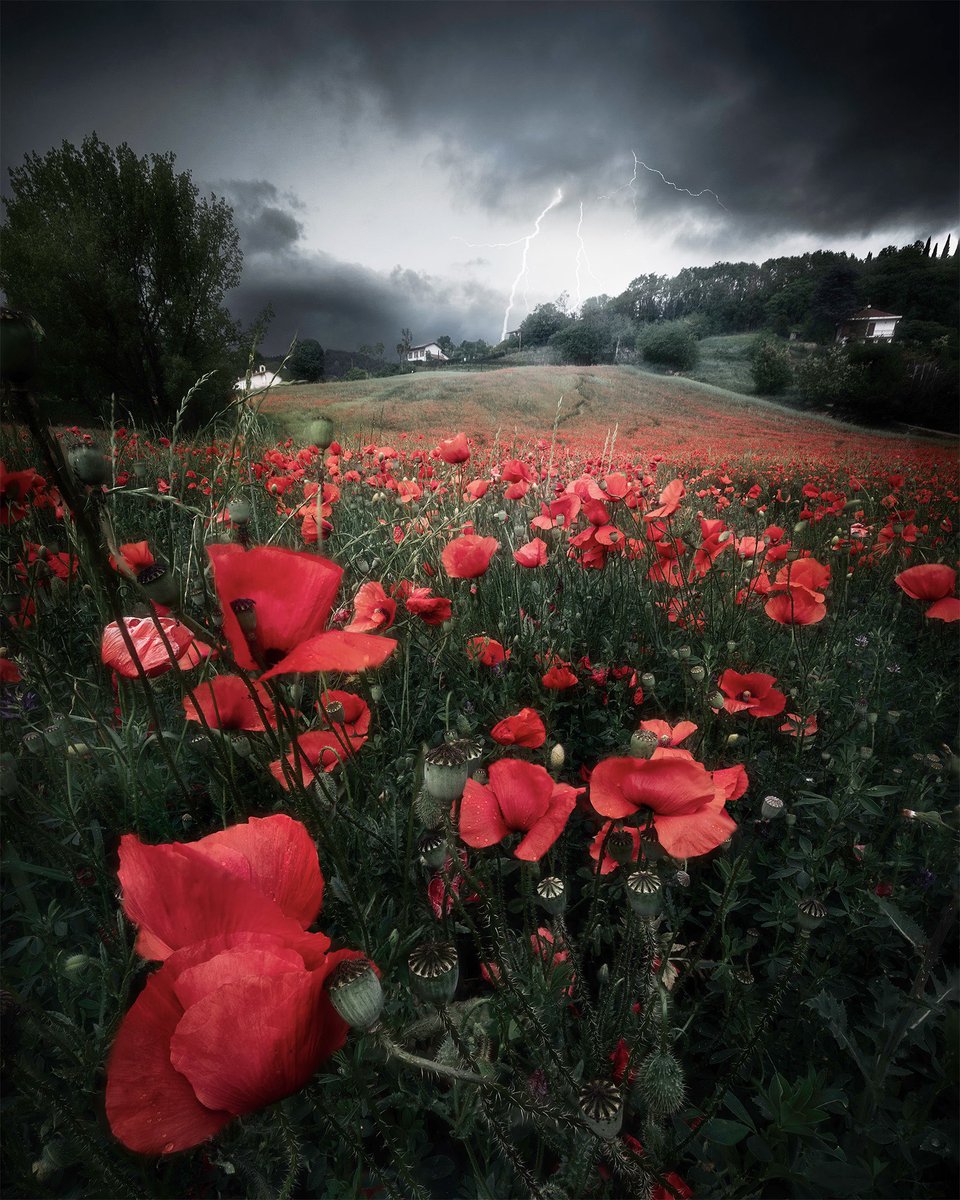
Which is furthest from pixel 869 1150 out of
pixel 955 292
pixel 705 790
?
pixel 955 292

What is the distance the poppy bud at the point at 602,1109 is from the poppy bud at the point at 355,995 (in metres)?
0.34

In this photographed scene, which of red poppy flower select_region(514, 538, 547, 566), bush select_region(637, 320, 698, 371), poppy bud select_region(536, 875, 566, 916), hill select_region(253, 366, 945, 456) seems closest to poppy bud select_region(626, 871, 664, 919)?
poppy bud select_region(536, 875, 566, 916)

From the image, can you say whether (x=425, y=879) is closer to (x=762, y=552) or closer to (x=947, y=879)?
(x=947, y=879)

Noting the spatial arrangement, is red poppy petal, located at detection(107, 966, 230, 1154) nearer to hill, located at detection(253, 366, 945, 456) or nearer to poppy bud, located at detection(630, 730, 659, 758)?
poppy bud, located at detection(630, 730, 659, 758)

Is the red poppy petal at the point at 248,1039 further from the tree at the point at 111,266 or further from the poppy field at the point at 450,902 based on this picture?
the tree at the point at 111,266

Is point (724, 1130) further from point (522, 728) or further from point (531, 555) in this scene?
point (531, 555)

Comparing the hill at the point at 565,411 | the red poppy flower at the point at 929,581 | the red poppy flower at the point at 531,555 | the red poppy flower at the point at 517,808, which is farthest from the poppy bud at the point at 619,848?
the hill at the point at 565,411

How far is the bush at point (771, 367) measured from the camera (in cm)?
1098

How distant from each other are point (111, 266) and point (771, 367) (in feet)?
37.3

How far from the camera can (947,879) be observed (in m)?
1.26

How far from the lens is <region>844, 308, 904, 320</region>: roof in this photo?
8155 mm

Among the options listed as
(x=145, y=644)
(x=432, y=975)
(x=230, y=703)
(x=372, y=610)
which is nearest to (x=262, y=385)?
(x=372, y=610)

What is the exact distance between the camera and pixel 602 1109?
1.88ft

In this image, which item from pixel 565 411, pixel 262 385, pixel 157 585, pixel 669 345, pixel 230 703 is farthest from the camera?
pixel 669 345
